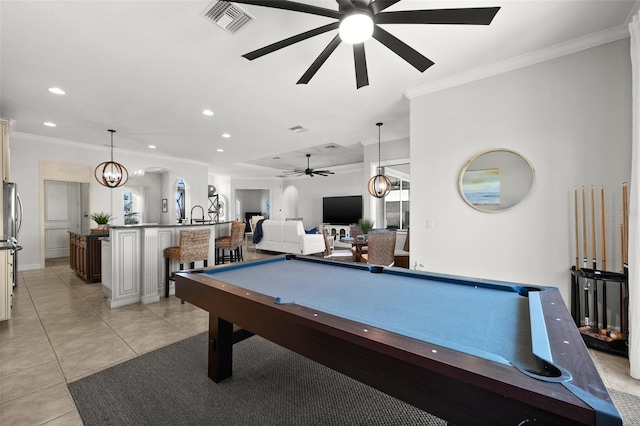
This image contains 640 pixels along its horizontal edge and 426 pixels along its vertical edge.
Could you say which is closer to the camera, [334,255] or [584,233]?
[584,233]

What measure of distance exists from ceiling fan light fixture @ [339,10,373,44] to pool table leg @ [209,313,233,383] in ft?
6.65

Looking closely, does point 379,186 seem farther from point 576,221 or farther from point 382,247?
point 576,221

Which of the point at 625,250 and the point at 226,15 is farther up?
the point at 226,15

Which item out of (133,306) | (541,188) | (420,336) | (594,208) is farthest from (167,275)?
(594,208)

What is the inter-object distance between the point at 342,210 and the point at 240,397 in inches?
332

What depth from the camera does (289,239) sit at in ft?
22.8

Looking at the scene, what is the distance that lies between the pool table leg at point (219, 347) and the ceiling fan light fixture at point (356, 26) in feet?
6.65

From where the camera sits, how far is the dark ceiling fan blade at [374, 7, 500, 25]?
150 cm

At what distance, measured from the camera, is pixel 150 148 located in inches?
254

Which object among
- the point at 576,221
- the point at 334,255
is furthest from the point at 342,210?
the point at 576,221

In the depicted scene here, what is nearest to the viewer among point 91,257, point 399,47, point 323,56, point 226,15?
point 399,47

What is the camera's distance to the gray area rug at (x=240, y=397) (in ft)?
5.06

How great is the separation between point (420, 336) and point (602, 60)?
10.5 feet

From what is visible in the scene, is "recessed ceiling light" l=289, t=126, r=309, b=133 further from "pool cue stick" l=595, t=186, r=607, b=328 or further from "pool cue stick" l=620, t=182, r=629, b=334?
"pool cue stick" l=620, t=182, r=629, b=334
